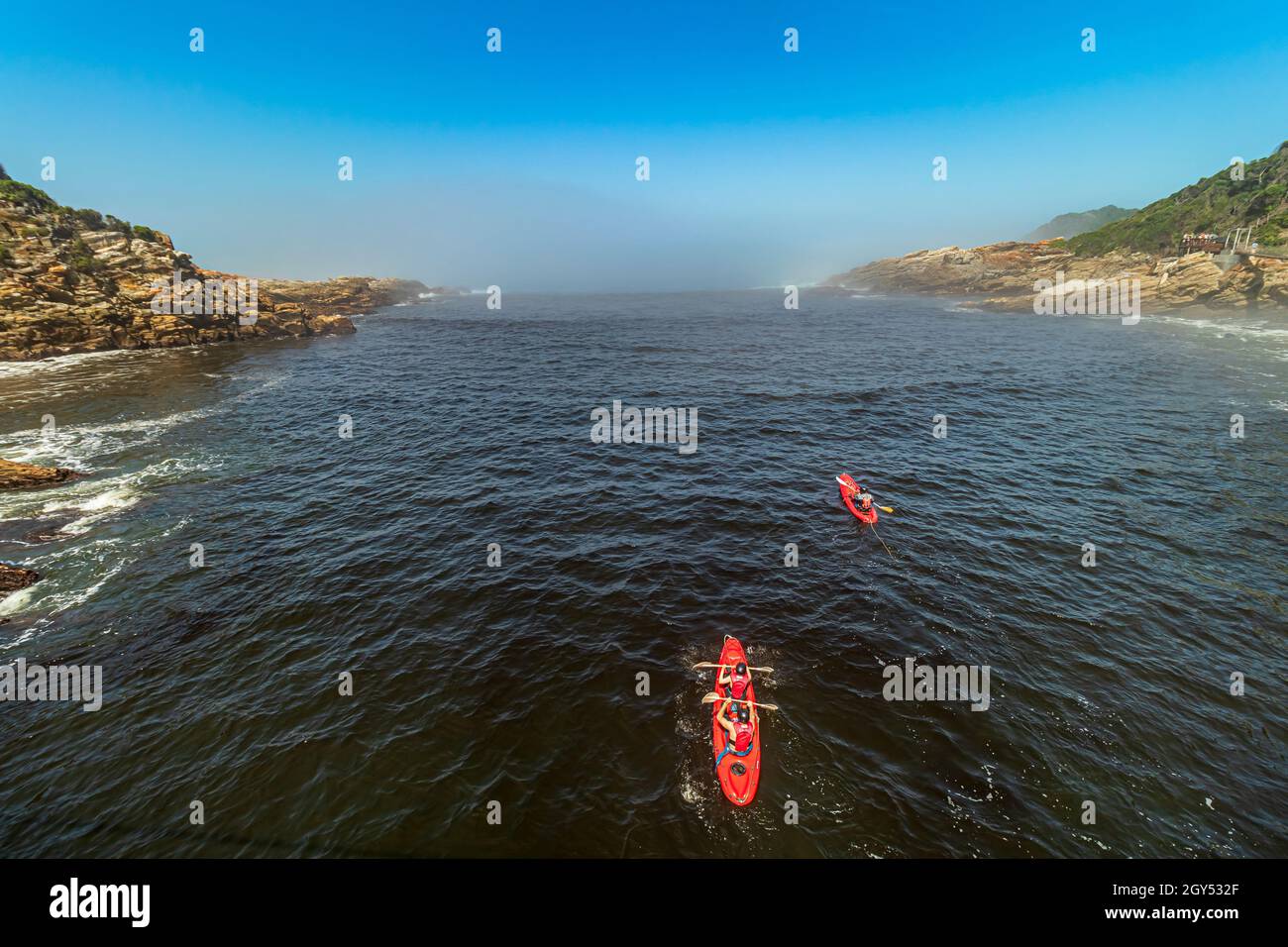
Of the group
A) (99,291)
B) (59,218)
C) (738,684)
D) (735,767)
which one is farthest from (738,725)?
(59,218)

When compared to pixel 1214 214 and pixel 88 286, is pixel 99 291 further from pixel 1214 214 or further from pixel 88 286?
pixel 1214 214

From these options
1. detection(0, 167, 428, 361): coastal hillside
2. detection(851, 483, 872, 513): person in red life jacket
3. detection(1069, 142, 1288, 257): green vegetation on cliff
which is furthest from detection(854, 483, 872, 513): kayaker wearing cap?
detection(1069, 142, 1288, 257): green vegetation on cliff

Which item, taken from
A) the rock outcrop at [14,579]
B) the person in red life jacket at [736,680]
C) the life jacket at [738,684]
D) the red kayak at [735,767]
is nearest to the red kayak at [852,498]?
the person in red life jacket at [736,680]

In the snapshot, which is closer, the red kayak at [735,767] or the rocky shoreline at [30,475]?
the red kayak at [735,767]

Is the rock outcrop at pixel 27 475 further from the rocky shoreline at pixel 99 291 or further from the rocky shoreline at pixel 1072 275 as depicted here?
the rocky shoreline at pixel 1072 275

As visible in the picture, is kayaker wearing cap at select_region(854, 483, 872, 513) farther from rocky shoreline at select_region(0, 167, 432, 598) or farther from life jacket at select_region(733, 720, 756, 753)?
rocky shoreline at select_region(0, 167, 432, 598)
